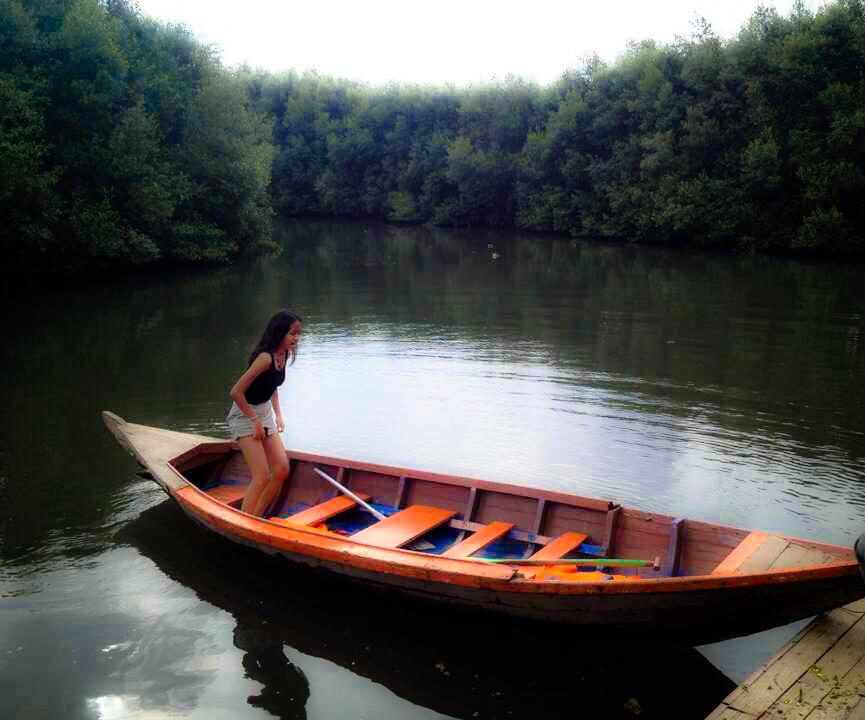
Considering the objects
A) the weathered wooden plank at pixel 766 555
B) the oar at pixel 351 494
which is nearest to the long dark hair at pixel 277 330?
the oar at pixel 351 494

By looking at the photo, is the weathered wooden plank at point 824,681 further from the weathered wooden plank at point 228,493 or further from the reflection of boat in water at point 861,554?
the weathered wooden plank at point 228,493

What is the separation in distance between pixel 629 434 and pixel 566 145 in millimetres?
37937

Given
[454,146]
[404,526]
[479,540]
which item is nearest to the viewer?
[479,540]

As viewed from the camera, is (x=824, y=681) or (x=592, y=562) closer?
(x=824, y=681)

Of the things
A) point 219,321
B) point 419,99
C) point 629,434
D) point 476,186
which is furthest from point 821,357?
point 419,99

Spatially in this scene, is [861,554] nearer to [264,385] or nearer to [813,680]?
[813,680]

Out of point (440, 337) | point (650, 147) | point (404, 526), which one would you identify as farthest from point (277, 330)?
point (650, 147)

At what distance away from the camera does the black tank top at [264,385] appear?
6.58 meters

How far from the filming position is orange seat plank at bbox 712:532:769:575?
192 inches

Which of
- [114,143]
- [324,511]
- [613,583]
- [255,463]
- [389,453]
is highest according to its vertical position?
[114,143]

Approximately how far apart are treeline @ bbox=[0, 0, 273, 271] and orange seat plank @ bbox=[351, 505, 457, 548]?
595 inches

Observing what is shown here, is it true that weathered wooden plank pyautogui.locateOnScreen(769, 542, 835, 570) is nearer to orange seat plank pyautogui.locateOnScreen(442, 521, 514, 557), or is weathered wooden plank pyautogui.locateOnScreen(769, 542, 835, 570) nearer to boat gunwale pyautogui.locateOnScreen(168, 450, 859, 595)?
boat gunwale pyautogui.locateOnScreen(168, 450, 859, 595)

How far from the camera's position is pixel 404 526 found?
6539 mm

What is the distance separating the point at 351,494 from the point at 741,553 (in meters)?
3.27
